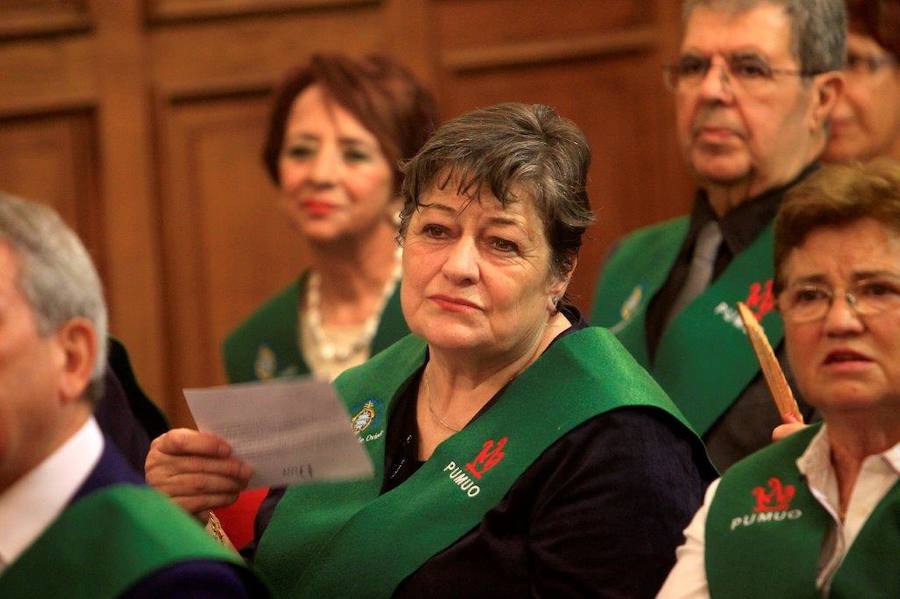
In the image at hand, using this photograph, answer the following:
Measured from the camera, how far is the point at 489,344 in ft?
8.23

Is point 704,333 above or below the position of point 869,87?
below

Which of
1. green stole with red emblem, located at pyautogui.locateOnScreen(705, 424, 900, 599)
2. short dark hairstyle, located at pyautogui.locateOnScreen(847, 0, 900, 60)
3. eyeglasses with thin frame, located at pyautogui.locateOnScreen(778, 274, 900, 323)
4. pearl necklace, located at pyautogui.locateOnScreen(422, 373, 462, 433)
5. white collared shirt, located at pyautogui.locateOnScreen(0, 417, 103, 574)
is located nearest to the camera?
white collared shirt, located at pyautogui.locateOnScreen(0, 417, 103, 574)

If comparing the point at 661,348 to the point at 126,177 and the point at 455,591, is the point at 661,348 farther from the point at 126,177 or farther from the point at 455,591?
the point at 126,177

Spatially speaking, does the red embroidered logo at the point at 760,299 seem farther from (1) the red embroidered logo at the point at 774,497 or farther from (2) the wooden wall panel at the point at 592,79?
(2) the wooden wall panel at the point at 592,79

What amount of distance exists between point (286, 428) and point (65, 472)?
13.4 inches

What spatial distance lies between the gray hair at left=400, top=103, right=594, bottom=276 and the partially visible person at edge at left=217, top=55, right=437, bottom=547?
4.90ft

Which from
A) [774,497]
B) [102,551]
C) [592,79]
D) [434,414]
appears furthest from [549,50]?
[102,551]

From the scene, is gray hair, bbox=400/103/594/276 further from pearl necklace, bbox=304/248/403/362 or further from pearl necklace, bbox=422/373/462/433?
pearl necklace, bbox=304/248/403/362

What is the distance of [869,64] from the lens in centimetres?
→ 361

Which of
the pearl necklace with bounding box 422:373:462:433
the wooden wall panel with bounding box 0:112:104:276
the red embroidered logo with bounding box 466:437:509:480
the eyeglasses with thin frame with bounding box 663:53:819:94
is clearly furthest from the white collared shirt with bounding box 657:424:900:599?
the wooden wall panel with bounding box 0:112:104:276

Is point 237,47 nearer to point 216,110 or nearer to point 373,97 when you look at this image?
point 216,110

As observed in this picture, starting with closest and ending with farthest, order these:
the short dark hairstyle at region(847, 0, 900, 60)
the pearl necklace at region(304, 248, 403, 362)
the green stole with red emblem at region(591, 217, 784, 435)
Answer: the green stole with red emblem at region(591, 217, 784, 435) < the short dark hairstyle at region(847, 0, 900, 60) < the pearl necklace at region(304, 248, 403, 362)

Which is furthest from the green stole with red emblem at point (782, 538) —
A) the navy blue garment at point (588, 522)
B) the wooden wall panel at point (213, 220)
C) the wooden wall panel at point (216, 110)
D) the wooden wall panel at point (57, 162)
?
the wooden wall panel at point (57, 162)

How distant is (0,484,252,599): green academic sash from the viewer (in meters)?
1.74
